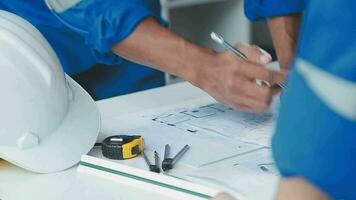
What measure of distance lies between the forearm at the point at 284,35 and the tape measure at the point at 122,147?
1.15ft

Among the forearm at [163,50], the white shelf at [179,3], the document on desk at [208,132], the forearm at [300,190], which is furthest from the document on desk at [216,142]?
the white shelf at [179,3]

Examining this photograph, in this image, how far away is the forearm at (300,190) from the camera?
0.44 metres

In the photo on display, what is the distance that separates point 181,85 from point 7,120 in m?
0.57

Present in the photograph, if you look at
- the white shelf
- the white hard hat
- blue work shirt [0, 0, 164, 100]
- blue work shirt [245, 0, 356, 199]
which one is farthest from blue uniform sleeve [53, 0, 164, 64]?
the white shelf

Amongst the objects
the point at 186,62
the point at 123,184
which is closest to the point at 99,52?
the point at 186,62

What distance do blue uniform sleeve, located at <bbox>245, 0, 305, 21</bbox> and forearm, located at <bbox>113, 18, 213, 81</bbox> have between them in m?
0.23

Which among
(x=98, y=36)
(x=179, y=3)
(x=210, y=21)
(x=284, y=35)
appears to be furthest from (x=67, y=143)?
(x=210, y=21)

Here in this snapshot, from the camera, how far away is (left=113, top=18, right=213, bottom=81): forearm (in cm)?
96

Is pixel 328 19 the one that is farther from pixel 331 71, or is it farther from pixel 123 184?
pixel 123 184

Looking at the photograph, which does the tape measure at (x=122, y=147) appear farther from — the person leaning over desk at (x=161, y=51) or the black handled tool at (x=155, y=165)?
the person leaning over desk at (x=161, y=51)

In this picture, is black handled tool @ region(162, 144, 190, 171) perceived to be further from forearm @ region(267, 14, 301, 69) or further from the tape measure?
forearm @ region(267, 14, 301, 69)

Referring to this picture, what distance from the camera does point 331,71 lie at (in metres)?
0.41

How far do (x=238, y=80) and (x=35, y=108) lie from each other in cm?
30

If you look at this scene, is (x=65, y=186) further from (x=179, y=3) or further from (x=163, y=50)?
(x=179, y=3)
